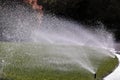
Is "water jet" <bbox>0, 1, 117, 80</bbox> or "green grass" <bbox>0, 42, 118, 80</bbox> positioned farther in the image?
"water jet" <bbox>0, 1, 117, 80</bbox>

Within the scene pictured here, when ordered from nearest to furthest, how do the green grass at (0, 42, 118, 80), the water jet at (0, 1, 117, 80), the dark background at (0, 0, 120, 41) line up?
1. the green grass at (0, 42, 118, 80)
2. the water jet at (0, 1, 117, 80)
3. the dark background at (0, 0, 120, 41)

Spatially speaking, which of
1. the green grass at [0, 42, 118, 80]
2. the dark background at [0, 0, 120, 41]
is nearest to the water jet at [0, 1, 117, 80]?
the green grass at [0, 42, 118, 80]

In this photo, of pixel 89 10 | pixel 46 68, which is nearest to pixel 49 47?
pixel 46 68

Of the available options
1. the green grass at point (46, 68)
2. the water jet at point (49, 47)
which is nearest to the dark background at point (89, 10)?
the water jet at point (49, 47)

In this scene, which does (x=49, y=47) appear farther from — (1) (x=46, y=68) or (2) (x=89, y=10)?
(2) (x=89, y=10)

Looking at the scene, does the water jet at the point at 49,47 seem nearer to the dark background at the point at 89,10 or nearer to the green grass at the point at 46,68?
the green grass at the point at 46,68

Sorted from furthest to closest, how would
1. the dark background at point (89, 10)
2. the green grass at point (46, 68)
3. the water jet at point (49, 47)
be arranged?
the dark background at point (89, 10), the water jet at point (49, 47), the green grass at point (46, 68)

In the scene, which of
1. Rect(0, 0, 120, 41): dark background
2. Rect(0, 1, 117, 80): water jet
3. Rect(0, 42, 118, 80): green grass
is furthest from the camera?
Rect(0, 0, 120, 41): dark background

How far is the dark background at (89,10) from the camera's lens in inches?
1357

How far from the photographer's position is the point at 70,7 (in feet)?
115

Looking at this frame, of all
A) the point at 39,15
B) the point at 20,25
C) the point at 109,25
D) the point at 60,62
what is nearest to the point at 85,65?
the point at 60,62

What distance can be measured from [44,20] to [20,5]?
4484 mm

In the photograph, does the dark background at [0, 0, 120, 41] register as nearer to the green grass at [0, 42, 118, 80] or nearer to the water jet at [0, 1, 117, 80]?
the water jet at [0, 1, 117, 80]

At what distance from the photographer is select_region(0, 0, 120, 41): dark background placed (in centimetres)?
3447
